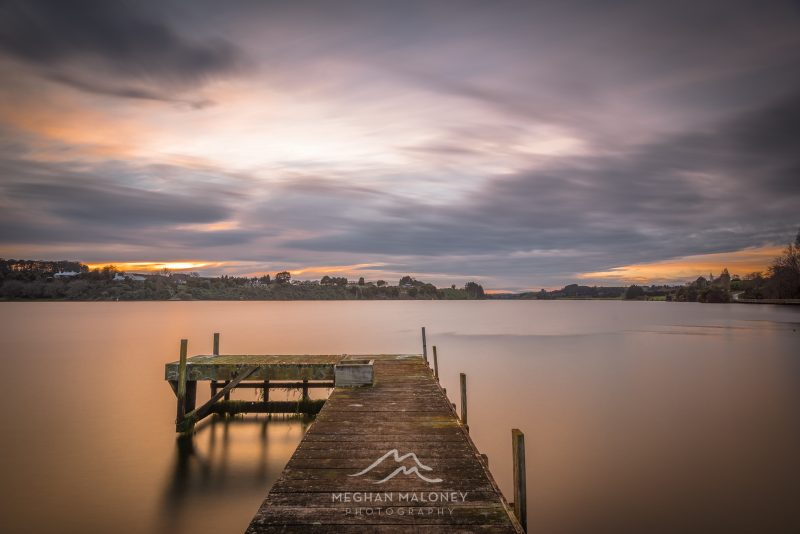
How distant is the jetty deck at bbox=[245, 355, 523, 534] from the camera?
569 centimetres

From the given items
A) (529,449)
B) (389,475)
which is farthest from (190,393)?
(389,475)

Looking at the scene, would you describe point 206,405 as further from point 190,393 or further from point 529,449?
point 529,449

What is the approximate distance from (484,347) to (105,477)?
39.5 metres

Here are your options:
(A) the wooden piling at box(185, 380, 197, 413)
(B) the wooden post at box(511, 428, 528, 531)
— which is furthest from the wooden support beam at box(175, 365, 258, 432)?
(B) the wooden post at box(511, 428, 528, 531)

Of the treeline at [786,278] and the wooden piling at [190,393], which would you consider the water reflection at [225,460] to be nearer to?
the wooden piling at [190,393]

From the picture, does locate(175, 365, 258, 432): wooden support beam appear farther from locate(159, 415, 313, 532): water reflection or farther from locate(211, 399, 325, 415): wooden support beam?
locate(211, 399, 325, 415): wooden support beam

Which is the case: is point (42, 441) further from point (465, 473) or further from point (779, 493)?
point (779, 493)

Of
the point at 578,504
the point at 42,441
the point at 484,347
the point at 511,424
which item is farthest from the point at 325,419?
the point at 484,347

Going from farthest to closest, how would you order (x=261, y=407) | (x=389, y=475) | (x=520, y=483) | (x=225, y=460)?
(x=261, y=407)
(x=225, y=460)
(x=389, y=475)
(x=520, y=483)

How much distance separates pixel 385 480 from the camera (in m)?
6.93

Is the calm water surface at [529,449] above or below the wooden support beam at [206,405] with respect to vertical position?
below

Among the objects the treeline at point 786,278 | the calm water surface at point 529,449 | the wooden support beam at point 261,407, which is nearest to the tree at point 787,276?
the treeline at point 786,278

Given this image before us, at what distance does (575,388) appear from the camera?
26.7 metres

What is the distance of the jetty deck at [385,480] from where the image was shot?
569 cm
